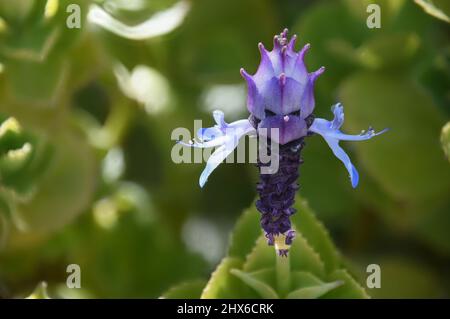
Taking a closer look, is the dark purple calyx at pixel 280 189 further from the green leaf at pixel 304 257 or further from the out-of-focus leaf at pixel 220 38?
the out-of-focus leaf at pixel 220 38

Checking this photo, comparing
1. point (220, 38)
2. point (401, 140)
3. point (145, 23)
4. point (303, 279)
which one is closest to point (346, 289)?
point (303, 279)

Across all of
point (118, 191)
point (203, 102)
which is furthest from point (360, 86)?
point (118, 191)

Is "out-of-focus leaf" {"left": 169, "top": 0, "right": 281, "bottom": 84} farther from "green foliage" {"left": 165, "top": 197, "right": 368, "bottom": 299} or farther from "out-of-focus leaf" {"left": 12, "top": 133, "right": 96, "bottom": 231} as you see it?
"green foliage" {"left": 165, "top": 197, "right": 368, "bottom": 299}

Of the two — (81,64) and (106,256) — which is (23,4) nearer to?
(81,64)

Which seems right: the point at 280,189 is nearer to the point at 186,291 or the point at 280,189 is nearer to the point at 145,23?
the point at 186,291

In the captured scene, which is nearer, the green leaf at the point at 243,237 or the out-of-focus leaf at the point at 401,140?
the green leaf at the point at 243,237

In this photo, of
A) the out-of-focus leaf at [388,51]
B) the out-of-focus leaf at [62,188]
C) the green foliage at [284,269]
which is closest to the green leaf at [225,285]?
the green foliage at [284,269]
